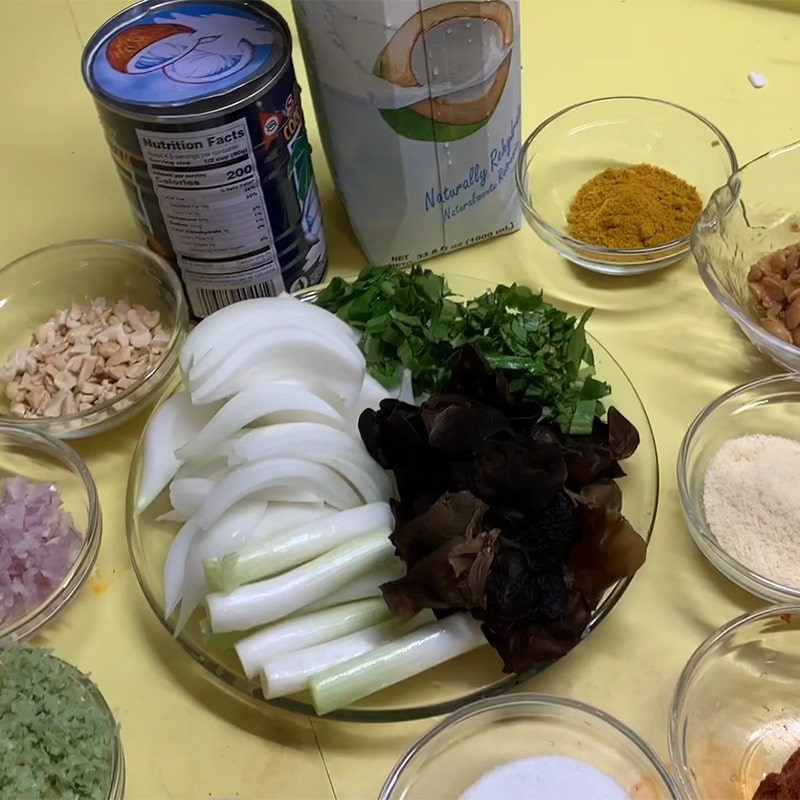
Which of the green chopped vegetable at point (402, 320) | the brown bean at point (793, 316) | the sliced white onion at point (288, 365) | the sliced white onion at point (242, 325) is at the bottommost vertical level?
the brown bean at point (793, 316)

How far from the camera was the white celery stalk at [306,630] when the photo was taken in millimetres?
865

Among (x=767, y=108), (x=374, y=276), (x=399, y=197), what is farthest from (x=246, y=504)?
(x=767, y=108)

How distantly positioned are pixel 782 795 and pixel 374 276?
0.65 m

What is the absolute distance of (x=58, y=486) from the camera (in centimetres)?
108

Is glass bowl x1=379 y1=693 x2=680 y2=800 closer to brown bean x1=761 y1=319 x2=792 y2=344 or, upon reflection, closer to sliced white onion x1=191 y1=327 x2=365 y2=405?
sliced white onion x1=191 y1=327 x2=365 y2=405

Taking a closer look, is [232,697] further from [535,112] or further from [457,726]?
[535,112]

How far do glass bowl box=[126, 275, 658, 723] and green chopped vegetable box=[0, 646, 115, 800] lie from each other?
0.35 ft

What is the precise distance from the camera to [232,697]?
0.92 m

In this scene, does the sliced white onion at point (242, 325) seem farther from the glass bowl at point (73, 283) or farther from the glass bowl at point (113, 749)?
the glass bowl at point (113, 749)

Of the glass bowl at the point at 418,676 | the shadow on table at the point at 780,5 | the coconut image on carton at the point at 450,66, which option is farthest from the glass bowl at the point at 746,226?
the shadow on table at the point at 780,5

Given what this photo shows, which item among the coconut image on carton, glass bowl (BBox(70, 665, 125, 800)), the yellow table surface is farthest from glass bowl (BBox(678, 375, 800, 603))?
glass bowl (BBox(70, 665, 125, 800))

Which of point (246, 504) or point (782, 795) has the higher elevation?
point (246, 504)

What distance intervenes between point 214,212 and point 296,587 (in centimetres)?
42

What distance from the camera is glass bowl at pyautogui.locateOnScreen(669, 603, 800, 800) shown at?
33.2 inches
